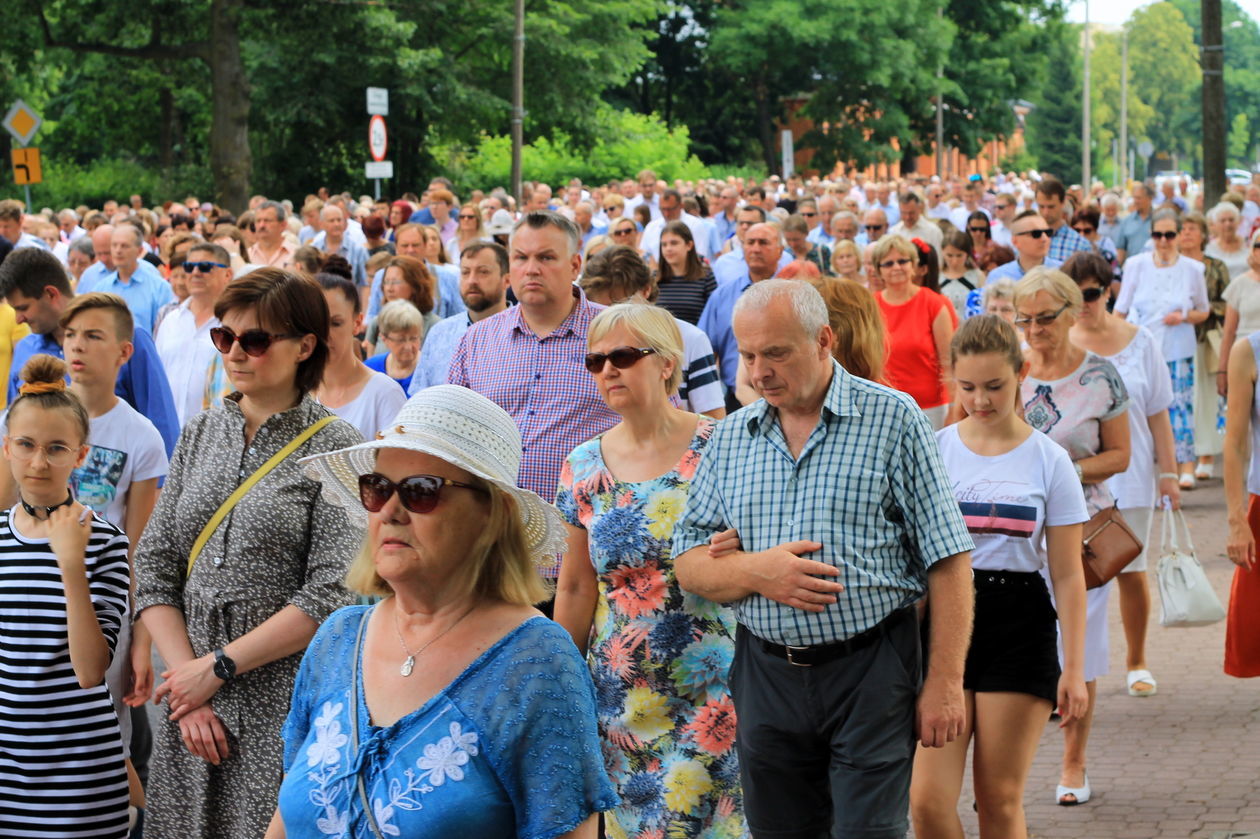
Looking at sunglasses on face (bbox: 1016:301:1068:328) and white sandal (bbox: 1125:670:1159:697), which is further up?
sunglasses on face (bbox: 1016:301:1068:328)

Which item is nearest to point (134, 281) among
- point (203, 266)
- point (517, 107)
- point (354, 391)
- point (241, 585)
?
point (203, 266)

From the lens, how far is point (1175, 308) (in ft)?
44.5

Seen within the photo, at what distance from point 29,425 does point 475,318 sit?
3.33 metres

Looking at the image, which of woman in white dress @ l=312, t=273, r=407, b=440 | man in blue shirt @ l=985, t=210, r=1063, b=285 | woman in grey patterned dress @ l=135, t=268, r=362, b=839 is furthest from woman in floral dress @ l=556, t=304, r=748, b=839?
man in blue shirt @ l=985, t=210, r=1063, b=285

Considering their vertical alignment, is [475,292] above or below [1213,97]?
below

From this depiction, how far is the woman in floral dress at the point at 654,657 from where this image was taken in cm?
493

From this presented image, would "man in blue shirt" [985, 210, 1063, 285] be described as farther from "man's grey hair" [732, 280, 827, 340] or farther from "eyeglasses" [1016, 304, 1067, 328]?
"man's grey hair" [732, 280, 827, 340]

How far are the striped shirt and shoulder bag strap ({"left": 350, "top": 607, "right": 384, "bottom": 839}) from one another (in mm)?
2609

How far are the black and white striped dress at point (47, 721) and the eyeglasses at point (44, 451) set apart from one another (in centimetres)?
23

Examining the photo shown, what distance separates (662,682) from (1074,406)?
249 cm

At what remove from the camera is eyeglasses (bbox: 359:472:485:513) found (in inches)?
127

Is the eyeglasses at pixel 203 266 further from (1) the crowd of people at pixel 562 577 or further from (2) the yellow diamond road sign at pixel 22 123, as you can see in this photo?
(2) the yellow diamond road sign at pixel 22 123

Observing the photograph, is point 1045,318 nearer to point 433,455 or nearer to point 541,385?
point 541,385

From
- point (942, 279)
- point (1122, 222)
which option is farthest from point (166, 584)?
point (1122, 222)
